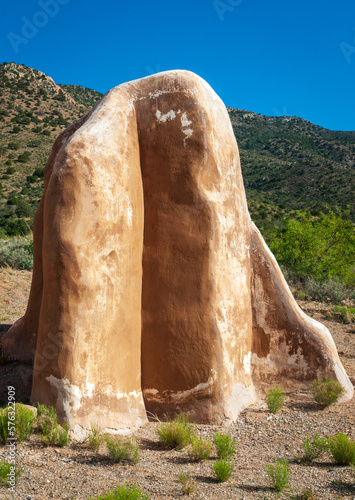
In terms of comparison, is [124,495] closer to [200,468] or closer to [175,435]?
[200,468]

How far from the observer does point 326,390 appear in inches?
246

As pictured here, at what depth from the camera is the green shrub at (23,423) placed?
4719 millimetres

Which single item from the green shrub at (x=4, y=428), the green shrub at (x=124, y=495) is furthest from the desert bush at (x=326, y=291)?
the green shrub at (x=124, y=495)

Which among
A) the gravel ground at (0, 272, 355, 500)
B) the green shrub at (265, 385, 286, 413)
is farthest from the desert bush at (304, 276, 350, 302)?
the gravel ground at (0, 272, 355, 500)

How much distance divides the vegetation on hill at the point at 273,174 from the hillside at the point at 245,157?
7cm

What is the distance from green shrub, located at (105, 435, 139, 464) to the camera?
4504mm

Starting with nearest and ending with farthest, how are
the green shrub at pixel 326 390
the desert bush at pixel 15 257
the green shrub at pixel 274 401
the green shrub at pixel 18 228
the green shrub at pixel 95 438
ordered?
the green shrub at pixel 95 438 < the green shrub at pixel 274 401 < the green shrub at pixel 326 390 < the desert bush at pixel 15 257 < the green shrub at pixel 18 228

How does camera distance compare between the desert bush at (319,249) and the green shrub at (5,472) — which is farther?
the desert bush at (319,249)

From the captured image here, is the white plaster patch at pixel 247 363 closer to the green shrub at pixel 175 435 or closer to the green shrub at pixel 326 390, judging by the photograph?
the green shrub at pixel 326 390

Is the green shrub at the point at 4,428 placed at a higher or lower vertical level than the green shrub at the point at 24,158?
lower

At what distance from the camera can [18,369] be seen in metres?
7.35

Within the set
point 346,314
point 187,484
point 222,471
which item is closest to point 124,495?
point 187,484

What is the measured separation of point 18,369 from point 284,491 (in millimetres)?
4719

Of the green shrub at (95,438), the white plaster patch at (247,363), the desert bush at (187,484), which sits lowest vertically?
the desert bush at (187,484)
